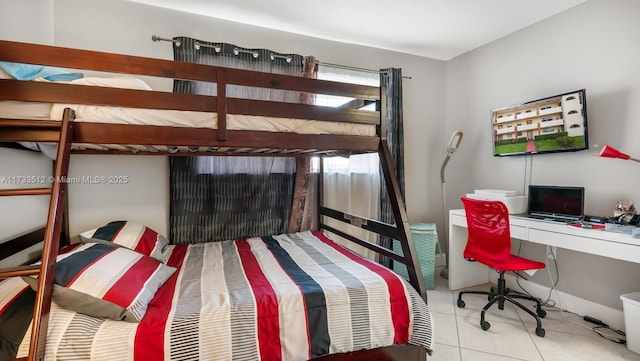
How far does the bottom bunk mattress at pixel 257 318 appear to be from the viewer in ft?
3.47

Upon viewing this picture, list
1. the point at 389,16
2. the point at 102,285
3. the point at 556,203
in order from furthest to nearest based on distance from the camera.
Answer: the point at 389,16 < the point at 556,203 < the point at 102,285

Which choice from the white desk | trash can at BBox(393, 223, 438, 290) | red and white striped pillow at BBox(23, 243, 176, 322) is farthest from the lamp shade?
red and white striped pillow at BBox(23, 243, 176, 322)

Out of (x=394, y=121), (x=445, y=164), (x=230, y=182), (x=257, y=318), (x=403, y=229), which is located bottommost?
(x=257, y=318)

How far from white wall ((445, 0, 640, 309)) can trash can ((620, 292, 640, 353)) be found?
0.32 meters

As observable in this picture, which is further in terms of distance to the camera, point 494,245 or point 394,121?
point 394,121

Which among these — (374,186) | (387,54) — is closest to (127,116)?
(374,186)

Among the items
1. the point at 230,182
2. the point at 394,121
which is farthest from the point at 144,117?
the point at 394,121

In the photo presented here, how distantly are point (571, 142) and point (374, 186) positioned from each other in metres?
1.66

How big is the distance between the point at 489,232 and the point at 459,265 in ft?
2.44

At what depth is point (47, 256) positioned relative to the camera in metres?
→ 1.02

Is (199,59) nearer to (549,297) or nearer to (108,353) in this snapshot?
(108,353)

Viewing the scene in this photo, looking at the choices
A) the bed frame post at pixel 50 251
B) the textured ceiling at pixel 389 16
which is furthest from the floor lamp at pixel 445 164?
the bed frame post at pixel 50 251

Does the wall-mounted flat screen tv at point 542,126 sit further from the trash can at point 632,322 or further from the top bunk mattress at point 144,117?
the top bunk mattress at point 144,117

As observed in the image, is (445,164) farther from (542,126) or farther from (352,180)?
(352,180)
